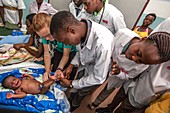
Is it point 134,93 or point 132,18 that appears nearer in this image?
point 134,93

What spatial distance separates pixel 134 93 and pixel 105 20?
924 millimetres

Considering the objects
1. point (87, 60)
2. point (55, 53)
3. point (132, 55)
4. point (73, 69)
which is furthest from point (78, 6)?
point (132, 55)

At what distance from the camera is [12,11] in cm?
288

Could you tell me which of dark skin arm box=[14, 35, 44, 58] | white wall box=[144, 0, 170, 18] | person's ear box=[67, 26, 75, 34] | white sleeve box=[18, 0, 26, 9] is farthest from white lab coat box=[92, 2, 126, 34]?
white sleeve box=[18, 0, 26, 9]

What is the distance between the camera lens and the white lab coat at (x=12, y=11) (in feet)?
9.20

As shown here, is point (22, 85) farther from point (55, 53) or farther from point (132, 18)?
point (132, 18)

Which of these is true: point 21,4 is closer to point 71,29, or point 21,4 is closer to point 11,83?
point 11,83

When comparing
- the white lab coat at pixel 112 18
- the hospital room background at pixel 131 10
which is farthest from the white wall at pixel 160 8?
the white lab coat at pixel 112 18

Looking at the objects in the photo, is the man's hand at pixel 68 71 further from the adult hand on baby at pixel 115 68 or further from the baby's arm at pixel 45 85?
the adult hand on baby at pixel 115 68

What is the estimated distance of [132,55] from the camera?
80 centimetres

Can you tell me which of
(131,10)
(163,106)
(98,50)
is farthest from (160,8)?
(163,106)

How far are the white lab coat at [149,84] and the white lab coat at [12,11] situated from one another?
2612mm

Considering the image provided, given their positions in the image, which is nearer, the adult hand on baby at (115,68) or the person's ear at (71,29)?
the person's ear at (71,29)

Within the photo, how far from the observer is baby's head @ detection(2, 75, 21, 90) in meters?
1.35
